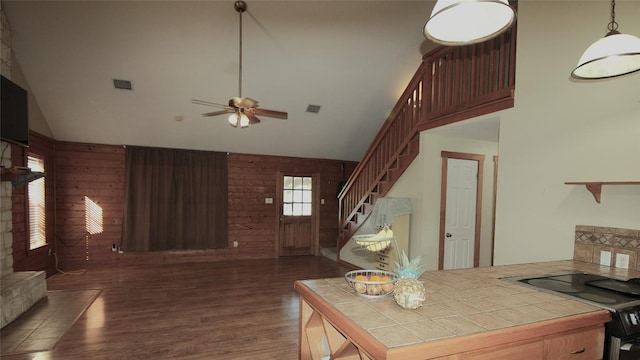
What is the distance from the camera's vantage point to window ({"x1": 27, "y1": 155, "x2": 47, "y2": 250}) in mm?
4820

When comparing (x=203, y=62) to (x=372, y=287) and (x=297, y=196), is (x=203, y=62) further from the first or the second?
(x=372, y=287)

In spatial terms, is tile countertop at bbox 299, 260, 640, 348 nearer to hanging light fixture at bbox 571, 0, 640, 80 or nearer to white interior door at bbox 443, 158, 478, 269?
hanging light fixture at bbox 571, 0, 640, 80

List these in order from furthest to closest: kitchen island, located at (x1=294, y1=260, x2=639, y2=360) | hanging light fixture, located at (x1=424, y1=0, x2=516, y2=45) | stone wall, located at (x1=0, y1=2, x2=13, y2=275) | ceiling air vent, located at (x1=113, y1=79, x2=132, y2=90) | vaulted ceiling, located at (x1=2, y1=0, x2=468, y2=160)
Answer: ceiling air vent, located at (x1=113, y1=79, x2=132, y2=90)
vaulted ceiling, located at (x1=2, y1=0, x2=468, y2=160)
stone wall, located at (x1=0, y1=2, x2=13, y2=275)
hanging light fixture, located at (x1=424, y1=0, x2=516, y2=45)
kitchen island, located at (x1=294, y1=260, x2=639, y2=360)

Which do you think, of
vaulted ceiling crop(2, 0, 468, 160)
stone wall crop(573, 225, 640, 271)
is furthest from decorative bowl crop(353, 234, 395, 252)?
vaulted ceiling crop(2, 0, 468, 160)

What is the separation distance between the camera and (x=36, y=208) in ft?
16.4

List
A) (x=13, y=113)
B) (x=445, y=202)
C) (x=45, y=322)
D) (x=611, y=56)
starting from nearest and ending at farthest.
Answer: (x=611, y=56) → (x=45, y=322) → (x=13, y=113) → (x=445, y=202)

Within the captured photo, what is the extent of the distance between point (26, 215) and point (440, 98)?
618 cm

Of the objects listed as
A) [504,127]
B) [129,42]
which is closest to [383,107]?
[504,127]

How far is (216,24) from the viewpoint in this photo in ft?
13.5

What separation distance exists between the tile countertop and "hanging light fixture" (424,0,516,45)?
1.19m

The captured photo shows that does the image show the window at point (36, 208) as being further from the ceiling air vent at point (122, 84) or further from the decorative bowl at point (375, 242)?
the decorative bowl at point (375, 242)

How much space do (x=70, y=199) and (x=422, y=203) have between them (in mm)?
6186

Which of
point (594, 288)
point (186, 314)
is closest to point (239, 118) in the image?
point (186, 314)

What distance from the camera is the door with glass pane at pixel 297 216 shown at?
7160mm
